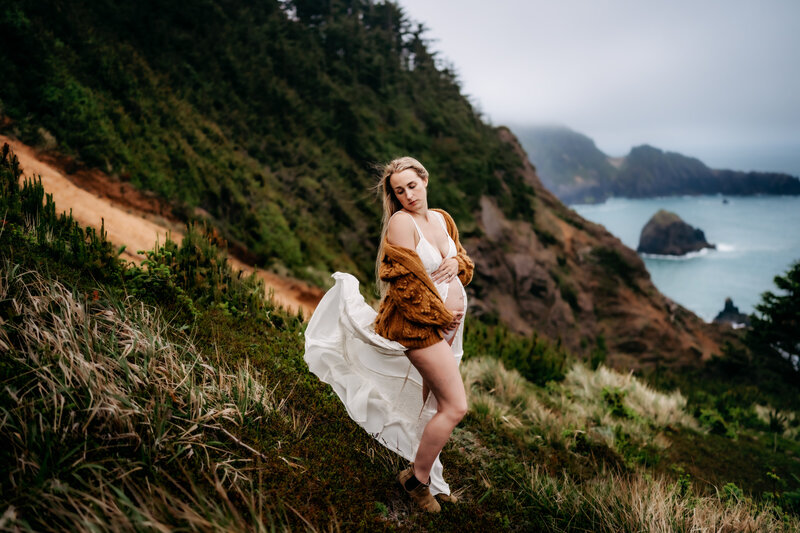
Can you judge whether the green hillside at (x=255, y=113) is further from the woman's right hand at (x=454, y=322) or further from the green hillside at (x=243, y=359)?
the woman's right hand at (x=454, y=322)

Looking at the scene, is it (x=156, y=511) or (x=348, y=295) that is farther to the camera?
(x=348, y=295)

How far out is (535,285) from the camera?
72.7ft

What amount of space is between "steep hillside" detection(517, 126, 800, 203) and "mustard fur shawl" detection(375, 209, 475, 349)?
189100 millimetres

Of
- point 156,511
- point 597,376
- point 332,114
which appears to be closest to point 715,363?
point 597,376

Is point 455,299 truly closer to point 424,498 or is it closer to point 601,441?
point 424,498

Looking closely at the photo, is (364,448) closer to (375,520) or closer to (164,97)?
(375,520)

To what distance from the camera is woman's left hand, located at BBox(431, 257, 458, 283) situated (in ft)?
9.02

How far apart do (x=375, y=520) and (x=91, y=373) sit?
6.51 feet

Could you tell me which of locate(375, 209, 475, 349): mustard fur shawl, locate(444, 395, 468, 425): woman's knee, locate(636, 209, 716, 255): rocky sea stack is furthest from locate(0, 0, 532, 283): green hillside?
locate(636, 209, 716, 255): rocky sea stack

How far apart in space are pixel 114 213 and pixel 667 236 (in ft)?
325

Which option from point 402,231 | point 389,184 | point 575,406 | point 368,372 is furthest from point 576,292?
point 402,231

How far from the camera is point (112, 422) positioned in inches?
92.0

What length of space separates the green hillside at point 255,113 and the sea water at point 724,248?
151 ft

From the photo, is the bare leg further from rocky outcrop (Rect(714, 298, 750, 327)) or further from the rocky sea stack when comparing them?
the rocky sea stack
